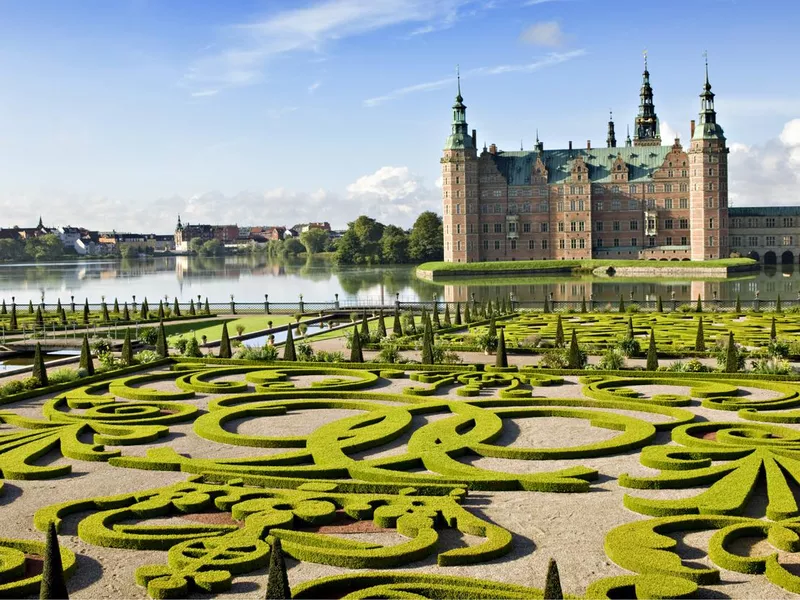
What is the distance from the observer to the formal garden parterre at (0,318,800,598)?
31.1 ft

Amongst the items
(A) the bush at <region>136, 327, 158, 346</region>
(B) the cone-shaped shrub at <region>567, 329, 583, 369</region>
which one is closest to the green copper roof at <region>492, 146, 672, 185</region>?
(A) the bush at <region>136, 327, 158, 346</region>

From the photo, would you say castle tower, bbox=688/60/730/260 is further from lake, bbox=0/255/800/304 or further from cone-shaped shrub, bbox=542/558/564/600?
cone-shaped shrub, bbox=542/558/564/600

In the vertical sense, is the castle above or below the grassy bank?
above

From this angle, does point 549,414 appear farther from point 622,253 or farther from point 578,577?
point 622,253

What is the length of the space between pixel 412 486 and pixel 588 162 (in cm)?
9382

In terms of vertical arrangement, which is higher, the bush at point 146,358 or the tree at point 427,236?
the tree at point 427,236

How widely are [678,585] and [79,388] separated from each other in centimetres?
1573

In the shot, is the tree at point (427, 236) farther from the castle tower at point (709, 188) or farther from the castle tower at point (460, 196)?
the castle tower at point (709, 188)

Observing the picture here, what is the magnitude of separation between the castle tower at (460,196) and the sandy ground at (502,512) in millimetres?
82006

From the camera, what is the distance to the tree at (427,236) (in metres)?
113

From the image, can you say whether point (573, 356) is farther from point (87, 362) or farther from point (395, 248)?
point (395, 248)

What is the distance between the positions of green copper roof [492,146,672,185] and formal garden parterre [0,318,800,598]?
82107 millimetres

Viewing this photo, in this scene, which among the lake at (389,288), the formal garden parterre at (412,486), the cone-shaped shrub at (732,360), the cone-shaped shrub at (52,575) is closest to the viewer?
the cone-shaped shrub at (52,575)

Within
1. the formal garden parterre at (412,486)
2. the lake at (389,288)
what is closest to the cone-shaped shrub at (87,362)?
the formal garden parterre at (412,486)
